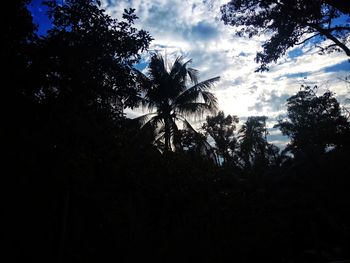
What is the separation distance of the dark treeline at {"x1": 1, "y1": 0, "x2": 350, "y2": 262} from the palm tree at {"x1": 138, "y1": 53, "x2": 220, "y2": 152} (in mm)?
7070

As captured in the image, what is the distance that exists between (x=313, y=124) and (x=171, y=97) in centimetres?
1518

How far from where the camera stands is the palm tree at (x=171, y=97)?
14086mm

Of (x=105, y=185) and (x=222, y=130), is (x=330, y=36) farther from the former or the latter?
(x=222, y=130)

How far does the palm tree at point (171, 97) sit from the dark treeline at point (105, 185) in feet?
23.2

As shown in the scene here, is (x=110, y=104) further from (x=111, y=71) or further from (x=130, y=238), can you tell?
(x=130, y=238)

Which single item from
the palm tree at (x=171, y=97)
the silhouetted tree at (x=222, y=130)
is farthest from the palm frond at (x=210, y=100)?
the silhouetted tree at (x=222, y=130)

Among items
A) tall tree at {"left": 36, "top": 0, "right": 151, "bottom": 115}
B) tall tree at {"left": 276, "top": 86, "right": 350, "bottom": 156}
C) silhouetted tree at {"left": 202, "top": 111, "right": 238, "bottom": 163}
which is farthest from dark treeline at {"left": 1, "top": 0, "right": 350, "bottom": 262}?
silhouetted tree at {"left": 202, "top": 111, "right": 238, "bottom": 163}

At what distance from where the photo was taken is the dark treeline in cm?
372

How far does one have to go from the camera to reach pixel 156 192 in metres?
5.81

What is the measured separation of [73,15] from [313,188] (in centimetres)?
827

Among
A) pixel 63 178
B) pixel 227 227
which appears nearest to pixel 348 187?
pixel 227 227

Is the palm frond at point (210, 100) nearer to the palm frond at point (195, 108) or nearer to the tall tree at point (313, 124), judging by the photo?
the palm frond at point (195, 108)

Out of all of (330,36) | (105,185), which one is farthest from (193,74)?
(105,185)

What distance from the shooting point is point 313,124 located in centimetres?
2139
